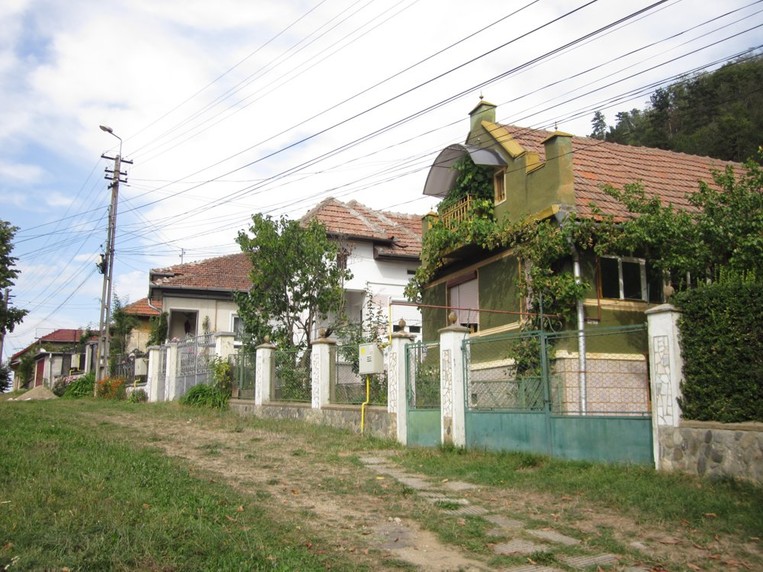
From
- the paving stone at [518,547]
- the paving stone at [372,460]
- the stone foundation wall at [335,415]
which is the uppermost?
the stone foundation wall at [335,415]

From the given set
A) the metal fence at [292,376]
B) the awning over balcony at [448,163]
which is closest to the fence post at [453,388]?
the metal fence at [292,376]

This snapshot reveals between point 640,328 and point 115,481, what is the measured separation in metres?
6.83

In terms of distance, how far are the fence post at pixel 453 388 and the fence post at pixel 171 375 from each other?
14205 millimetres

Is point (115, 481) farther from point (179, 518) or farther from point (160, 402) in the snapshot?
point (160, 402)

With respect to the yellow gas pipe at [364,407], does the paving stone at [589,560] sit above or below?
below

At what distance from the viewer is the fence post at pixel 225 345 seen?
20688mm

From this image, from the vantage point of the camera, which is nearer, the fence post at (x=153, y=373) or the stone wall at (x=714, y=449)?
the stone wall at (x=714, y=449)

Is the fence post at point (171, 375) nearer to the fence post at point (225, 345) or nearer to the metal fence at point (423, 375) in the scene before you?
the fence post at point (225, 345)

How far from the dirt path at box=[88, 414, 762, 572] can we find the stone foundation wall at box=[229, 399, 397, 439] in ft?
6.44

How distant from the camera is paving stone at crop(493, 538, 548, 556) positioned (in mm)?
6227

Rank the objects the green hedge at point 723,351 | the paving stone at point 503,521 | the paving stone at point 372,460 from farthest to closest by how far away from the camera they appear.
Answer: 1. the paving stone at point 372,460
2. the green hedge at point 723,351
3. the paving stone at point 503,521

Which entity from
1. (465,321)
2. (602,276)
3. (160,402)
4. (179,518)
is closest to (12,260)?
(160,402)

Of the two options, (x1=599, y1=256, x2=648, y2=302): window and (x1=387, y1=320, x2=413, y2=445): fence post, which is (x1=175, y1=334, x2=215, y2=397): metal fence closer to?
(x1=387, y1=320, x2=413, y2=445): fence post

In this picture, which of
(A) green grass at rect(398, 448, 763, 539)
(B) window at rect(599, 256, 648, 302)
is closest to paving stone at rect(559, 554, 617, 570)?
(A) green grass at rect(398, 448, 763, 539)
